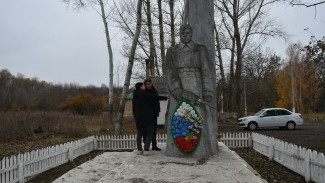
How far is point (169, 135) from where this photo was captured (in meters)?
5.74

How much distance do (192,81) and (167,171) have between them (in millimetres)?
2127

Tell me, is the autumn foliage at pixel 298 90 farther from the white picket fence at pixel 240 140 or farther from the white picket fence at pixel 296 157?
the white picket fence at pixel 296 157

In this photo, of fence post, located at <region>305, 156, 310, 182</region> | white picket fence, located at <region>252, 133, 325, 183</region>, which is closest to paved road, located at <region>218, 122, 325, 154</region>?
white picket fence, located at <region>252, 133, 325, 183</region>

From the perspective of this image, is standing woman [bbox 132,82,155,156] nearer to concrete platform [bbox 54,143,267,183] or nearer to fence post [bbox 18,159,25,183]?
concrete platform [bbox 54,143,267,183]

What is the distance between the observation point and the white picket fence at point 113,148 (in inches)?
218

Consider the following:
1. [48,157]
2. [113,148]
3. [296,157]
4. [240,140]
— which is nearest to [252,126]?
[240,140]

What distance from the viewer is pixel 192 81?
572cm

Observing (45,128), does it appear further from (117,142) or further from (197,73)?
(197,73)

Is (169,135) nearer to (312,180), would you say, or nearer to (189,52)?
(189,52)

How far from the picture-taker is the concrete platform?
13.2 ft

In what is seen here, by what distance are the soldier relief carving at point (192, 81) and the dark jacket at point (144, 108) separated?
45cm

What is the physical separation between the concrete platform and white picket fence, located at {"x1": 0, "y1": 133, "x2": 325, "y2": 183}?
159 cm

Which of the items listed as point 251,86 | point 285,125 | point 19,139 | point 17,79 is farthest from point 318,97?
point 17,79

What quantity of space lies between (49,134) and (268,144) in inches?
470
